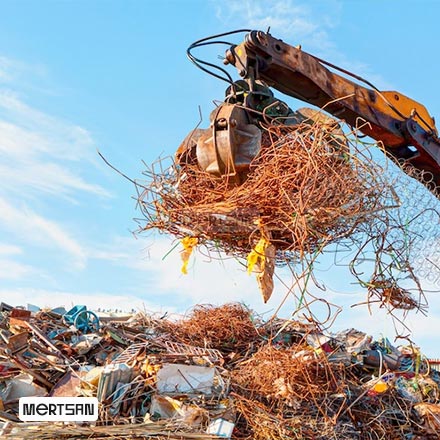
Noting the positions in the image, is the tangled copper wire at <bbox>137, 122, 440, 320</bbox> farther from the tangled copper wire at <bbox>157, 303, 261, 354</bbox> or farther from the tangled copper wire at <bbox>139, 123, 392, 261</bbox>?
the tangled copper wire at <bbox>157, 303, 261, 354</bbox>

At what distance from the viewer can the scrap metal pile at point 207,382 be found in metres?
4.28

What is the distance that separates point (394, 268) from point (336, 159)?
1.07m

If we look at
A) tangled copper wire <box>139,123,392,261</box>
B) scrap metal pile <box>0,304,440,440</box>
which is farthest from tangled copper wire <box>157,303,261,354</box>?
tangled copper wire <box>139,123,392,261</box>

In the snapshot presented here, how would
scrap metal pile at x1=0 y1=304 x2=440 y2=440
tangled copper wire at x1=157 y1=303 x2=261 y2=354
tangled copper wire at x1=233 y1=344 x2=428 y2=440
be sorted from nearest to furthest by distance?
scrap metal pile at x1=0 y1=304 x2=440 y2=440, tangled copper wire at x1=233 y1=344 x2=428 y2=440, tangled copper wire at x1=157 y1=303 x2=261 y2=354

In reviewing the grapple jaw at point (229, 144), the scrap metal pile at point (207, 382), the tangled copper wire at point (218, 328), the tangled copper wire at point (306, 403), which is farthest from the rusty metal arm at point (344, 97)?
the tangled copper wire at point (218, 328)

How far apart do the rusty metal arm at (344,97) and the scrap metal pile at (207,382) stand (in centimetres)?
174

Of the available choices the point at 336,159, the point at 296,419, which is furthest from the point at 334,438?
the point at 336,159

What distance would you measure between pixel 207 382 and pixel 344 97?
2.32 metres

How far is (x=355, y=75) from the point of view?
4.87 metres

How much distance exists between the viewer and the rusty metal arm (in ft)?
14.3

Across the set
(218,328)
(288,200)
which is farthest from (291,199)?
(218,328)

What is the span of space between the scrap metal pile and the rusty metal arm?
174 cm

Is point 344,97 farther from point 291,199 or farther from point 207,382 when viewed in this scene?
point 207,382

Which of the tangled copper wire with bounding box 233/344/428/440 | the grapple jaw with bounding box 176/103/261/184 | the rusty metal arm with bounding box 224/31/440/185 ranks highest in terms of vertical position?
the rusty metal arm with bounding box 224/31/440/185
